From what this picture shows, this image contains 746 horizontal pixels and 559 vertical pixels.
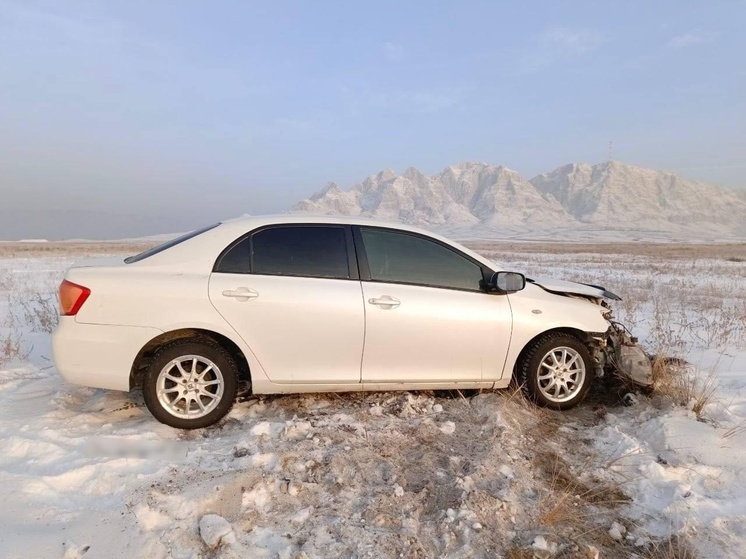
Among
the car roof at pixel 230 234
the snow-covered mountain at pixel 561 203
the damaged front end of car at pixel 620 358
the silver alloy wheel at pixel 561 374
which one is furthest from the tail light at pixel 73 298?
the snow-covered mountain at pixel 561 203

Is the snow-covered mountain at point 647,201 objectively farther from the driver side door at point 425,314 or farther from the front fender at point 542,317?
the driver side door at point 425,314

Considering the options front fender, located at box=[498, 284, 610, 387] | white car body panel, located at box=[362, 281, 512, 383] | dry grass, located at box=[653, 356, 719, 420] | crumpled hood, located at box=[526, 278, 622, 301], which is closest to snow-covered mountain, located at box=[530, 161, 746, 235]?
dry grass, located at box=[653, 356, 719, 420]

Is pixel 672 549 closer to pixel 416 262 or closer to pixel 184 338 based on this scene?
pixel 416 262

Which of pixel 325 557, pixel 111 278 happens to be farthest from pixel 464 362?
pixel 111 278

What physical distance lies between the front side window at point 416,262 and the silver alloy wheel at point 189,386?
151 centimetres

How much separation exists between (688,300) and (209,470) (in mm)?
10022

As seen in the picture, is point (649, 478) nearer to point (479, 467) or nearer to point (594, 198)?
point (479, 467)

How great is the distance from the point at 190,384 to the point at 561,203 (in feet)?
677

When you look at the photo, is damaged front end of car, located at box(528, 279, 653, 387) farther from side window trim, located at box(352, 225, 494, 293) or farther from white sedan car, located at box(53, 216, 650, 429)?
side window trim, located at box(352, 225, 494, 293)

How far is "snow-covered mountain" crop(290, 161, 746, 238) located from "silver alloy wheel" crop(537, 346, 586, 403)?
14284 cm

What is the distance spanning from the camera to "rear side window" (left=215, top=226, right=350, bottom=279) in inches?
139

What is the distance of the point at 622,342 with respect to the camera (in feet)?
14.2

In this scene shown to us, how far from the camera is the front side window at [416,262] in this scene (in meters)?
3.74

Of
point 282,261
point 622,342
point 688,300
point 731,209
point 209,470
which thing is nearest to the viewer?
point 209,470
